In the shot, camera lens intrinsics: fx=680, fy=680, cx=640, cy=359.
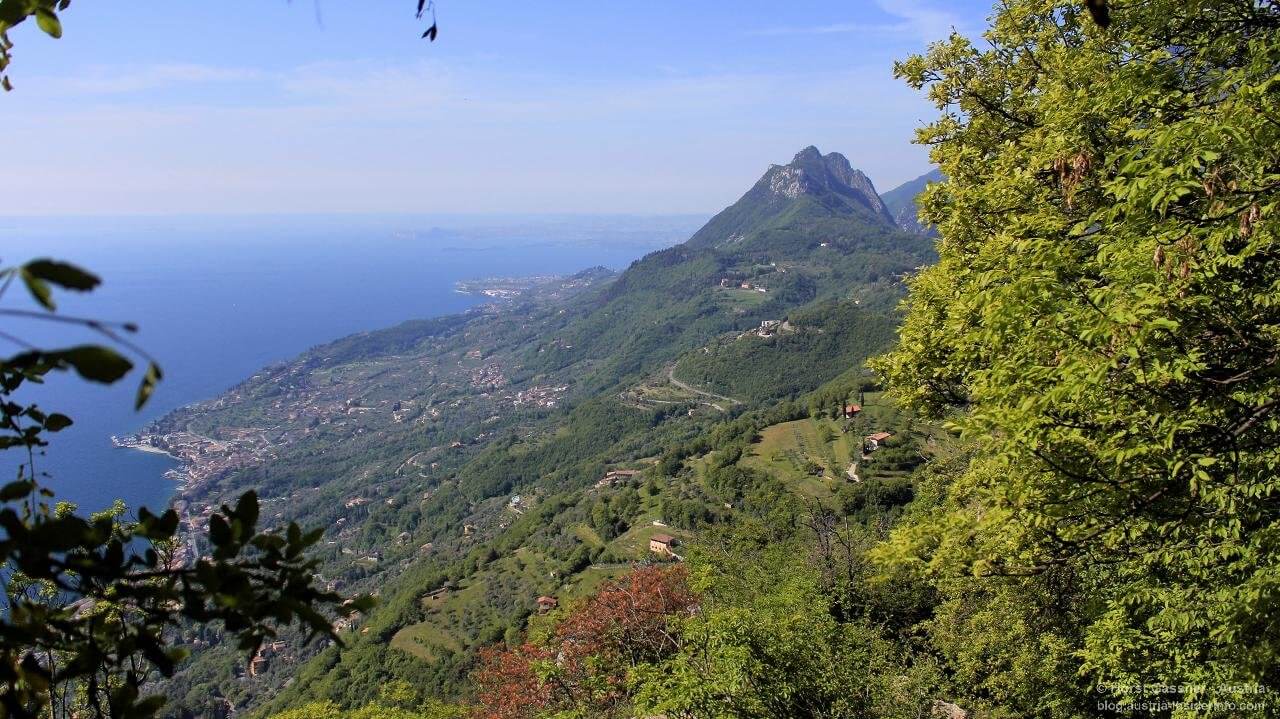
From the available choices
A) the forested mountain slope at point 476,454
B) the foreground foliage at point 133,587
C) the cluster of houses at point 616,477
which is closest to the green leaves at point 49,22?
the foreground foliage at point 133,587

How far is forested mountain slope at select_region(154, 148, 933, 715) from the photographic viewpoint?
207ft

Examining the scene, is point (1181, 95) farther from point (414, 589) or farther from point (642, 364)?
point (642, 364)

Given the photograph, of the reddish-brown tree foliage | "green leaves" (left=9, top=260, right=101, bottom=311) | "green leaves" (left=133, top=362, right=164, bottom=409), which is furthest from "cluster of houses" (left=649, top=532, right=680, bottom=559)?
"green leaves" (left=9, top=260, right=101, bottom=311)

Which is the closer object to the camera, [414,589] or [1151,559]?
[1151,559]

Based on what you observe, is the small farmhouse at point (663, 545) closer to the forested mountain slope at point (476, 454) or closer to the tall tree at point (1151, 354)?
the forested mountain slope at point (476, 454)

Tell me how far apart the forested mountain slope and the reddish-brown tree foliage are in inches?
1019

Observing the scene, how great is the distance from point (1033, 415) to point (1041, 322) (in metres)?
0.69

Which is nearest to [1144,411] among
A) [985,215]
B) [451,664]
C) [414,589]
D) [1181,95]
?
[1181,95]

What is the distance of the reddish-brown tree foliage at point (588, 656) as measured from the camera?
14.8 meters

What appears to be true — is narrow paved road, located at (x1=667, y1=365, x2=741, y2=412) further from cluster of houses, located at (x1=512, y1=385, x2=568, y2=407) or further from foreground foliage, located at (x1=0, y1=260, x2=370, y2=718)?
foreground foliage, located at (x1=0, y1=260, x2=370, y2=718)

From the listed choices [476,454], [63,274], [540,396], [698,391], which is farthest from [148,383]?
[540,396]

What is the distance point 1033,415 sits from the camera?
193 inches

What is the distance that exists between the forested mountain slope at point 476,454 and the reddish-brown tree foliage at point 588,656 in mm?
25876

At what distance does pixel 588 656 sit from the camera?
14.8 metres
